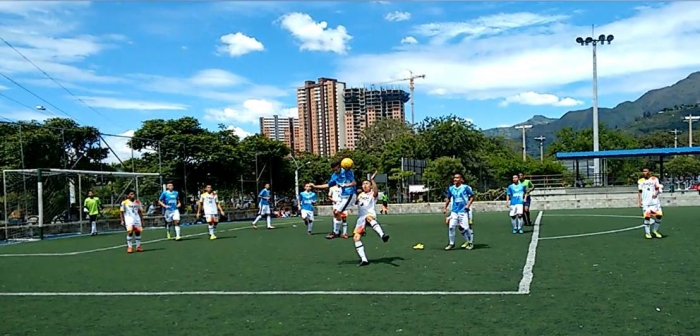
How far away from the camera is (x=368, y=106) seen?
5531 inches

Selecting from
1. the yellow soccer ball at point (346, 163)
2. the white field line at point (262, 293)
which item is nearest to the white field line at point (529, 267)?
the white field line at point (262, 293)

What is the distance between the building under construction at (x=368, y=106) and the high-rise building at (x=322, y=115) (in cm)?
189

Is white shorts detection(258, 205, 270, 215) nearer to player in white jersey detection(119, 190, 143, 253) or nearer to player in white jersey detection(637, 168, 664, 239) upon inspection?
player in white jersey detection(119, 190, 143, 253)

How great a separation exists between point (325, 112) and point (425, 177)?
77.0 m

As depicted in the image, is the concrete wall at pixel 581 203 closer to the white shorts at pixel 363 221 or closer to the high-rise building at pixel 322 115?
the white shorts at pixel 363 221

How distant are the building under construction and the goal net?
95703 millimetres

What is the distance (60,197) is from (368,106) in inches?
4499

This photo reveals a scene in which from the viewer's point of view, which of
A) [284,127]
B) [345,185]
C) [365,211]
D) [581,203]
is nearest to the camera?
[365,211]

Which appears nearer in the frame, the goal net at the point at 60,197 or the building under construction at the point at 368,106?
the goal net at the point at 60,197

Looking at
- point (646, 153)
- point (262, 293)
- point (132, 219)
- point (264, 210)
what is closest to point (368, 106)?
point (646, 153)

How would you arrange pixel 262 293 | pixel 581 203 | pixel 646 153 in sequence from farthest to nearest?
pixel 646 153 < pixel 581 203 < pixel 262 293

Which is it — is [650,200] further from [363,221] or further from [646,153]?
[646,153]

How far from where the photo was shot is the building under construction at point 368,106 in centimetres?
13325

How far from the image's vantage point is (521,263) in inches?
489
